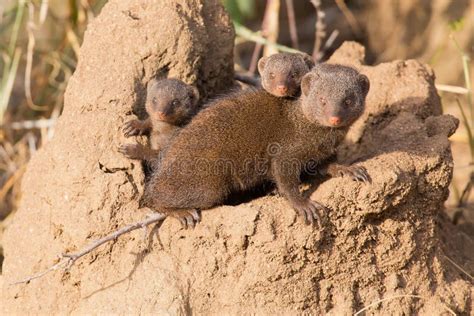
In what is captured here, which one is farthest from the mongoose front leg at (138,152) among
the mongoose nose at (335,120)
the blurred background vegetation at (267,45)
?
the blurred background vegetation at (267,45)

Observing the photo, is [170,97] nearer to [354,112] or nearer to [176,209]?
[176,209]

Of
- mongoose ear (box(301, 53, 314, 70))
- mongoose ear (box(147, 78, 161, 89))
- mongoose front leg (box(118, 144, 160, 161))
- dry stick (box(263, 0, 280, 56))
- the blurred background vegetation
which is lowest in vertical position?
the blurred background vegetation

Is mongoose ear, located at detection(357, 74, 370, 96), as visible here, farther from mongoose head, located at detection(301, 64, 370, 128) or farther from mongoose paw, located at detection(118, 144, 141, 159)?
mongoose paw, located at detection(118, 144, 141, 159)

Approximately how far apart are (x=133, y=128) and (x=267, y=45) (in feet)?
8.32

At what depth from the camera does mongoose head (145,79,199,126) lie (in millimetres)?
4277

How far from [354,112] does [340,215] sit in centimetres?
62

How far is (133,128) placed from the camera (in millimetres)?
4258

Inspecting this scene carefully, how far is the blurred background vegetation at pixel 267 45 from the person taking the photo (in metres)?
6.24

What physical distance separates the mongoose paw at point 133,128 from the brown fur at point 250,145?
26 centimetres

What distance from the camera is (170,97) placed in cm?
427

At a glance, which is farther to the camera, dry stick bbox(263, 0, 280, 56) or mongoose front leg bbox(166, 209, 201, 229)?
dry stick bbox(263, 0, 280, 56)

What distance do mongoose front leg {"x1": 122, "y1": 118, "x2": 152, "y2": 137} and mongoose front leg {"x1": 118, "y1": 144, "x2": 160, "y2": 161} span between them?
0.30ft

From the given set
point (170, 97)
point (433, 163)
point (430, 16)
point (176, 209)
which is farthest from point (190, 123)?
point (430, 16)

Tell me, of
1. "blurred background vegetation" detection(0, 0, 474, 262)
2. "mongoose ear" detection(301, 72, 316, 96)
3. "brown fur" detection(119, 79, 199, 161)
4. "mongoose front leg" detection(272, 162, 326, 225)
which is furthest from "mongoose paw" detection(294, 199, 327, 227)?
"blurred background vegetation" detection(0, 0, 474, 262)
